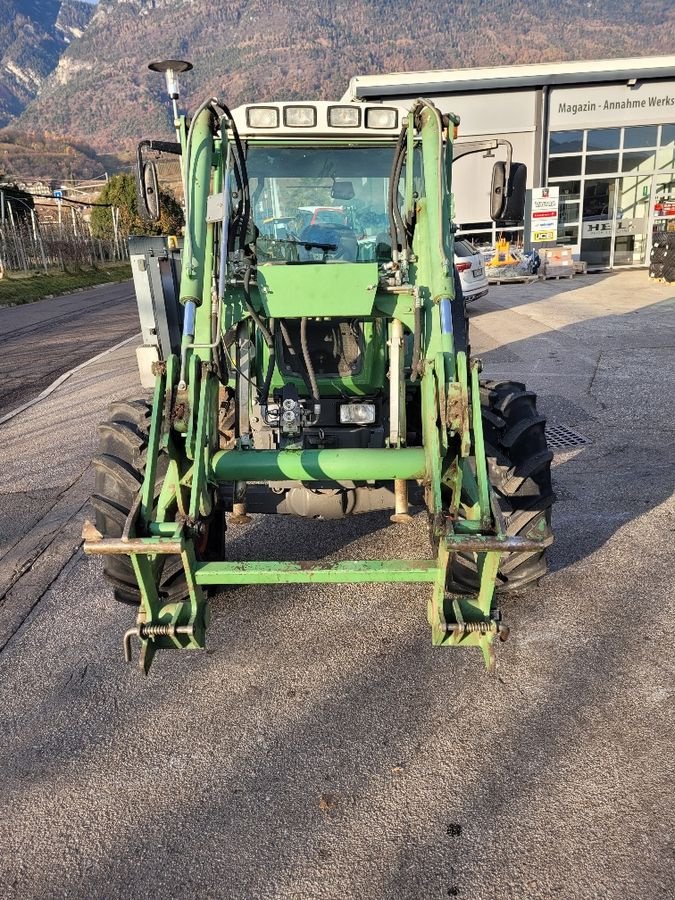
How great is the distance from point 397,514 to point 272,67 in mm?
216591

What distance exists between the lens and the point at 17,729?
286 centimetres

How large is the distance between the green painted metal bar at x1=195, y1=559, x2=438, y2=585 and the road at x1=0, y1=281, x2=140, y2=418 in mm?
6489

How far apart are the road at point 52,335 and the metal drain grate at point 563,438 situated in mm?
6276

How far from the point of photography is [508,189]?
4.24 metres

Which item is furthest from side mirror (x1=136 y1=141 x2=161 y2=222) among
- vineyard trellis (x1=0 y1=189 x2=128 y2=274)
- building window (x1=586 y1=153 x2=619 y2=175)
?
vineyard trellis (x1=0 y1=189 x2=128 y2=274)

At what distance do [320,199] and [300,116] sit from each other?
1.62 ft

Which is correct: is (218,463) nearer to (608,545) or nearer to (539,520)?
(539,520)

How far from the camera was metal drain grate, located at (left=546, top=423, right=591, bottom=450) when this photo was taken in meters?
6.07

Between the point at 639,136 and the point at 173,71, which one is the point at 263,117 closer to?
the point at 173,71

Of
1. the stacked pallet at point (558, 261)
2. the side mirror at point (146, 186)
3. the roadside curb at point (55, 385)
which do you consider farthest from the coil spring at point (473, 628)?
the stacked pallet at point (558, 261)

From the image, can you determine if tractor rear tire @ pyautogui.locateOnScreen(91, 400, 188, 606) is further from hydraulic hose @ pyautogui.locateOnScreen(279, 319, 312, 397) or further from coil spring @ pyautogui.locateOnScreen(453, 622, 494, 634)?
coil spring @ pyautogui.locateOnScreen(453, 622, 494, 634)

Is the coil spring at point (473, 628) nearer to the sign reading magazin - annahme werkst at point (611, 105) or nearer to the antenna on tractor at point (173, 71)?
the antenna on tractor at point (173, 71)

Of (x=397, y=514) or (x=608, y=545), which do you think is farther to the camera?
(x=608, y=545)

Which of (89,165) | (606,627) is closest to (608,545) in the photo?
(606,627)
